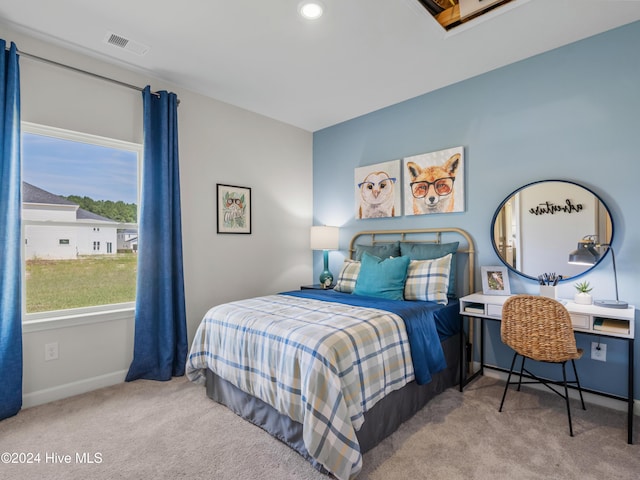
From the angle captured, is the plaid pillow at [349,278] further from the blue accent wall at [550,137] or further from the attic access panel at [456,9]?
the attic access panel at [456,9]

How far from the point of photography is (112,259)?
3.00 m

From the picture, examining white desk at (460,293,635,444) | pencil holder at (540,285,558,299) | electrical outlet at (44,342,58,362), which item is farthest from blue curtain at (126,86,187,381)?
pencil holder at (540,285,558,299)

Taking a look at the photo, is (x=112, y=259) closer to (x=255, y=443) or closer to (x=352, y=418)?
(x=255, y=443)

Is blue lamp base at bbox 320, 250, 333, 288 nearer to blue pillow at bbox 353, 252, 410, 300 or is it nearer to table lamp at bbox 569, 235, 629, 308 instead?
blue pillow at bbox 353, 252, 410, 300

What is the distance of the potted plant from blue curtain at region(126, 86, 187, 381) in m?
3.17

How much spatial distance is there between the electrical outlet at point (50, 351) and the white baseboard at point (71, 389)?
0.23 m

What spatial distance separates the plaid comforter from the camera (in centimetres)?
165

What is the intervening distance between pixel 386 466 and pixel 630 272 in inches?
85.3

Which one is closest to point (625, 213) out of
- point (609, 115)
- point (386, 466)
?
point (609, 115)

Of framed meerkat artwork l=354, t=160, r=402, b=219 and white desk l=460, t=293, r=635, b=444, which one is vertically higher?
framed meerkat artwork l=354, t=160, r=402, b=219

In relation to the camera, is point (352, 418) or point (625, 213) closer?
point (352, 418)

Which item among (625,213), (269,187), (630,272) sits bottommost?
(630,272)

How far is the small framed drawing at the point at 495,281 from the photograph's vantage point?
2834 millimetres

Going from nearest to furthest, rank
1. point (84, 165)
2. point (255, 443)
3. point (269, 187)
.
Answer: point (255, 443) < point (84, 165) < point (269, 187)
